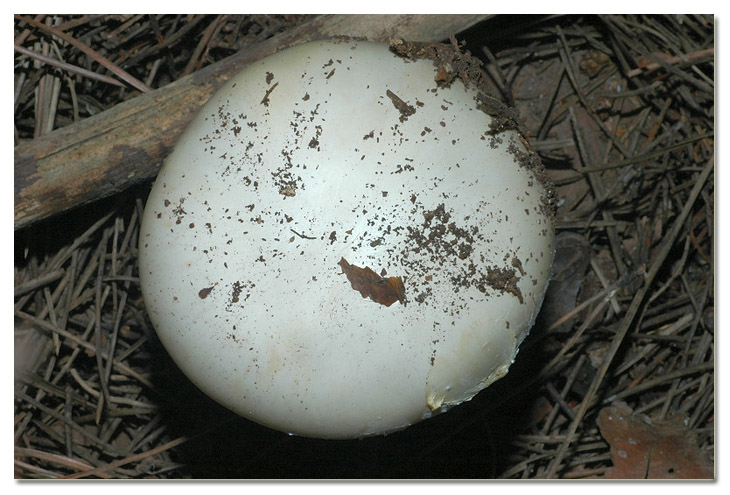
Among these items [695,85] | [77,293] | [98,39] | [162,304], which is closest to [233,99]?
[162,304]

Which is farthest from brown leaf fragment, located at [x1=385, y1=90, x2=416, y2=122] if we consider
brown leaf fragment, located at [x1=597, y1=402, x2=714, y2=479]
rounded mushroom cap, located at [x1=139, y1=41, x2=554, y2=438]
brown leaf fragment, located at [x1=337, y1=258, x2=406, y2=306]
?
brown leaf fragment, located at [x1=597, y1=402, x2=714, y2=479]

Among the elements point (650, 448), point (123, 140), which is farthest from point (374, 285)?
point (650, 448)

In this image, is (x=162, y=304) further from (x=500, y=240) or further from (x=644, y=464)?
(x=644, y=464)

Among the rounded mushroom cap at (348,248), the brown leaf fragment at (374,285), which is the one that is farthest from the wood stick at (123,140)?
the brown leaf fragment at (374,285)

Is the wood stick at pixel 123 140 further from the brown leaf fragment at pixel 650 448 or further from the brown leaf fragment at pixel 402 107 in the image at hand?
the brown leaf fragment at pixel 650 448

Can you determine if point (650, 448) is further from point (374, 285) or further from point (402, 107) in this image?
point (402, 107)

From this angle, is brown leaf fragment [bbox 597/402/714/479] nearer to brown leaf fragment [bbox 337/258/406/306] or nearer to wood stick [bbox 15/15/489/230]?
brown leaf fragment [bbox 337/258/406/306]
